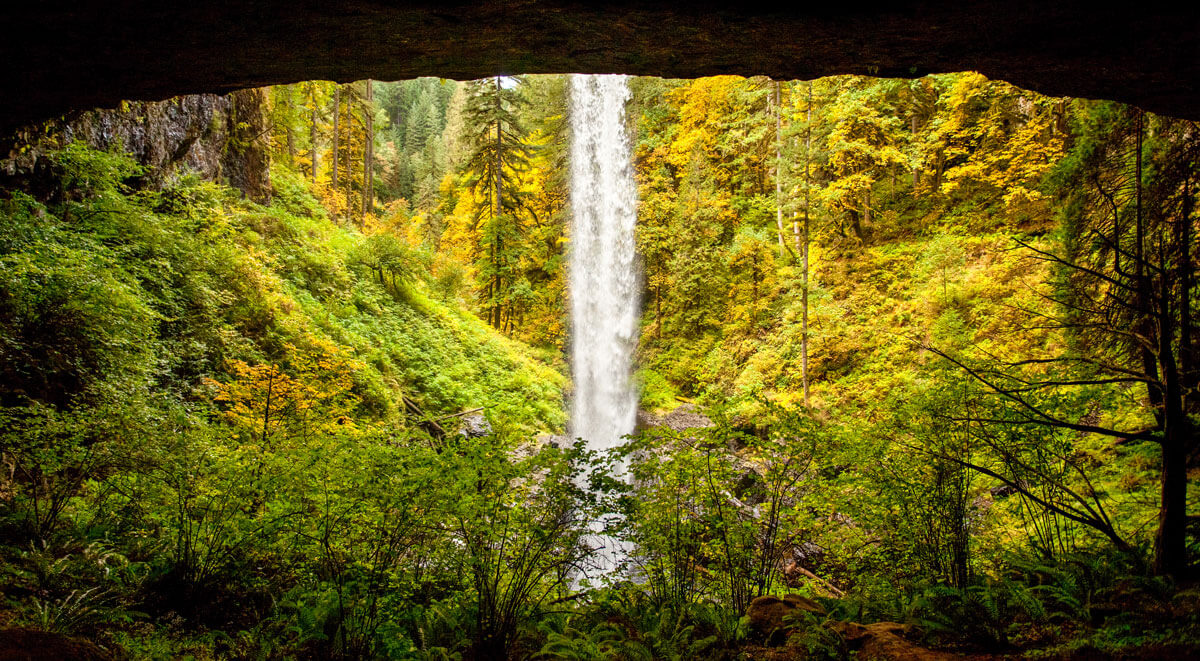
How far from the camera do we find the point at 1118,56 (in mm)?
3273

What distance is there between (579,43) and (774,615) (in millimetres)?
4614

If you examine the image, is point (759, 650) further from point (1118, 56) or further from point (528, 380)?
point (528, 380)

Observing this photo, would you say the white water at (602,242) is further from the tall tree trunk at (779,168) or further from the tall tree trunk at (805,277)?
the tall tree trunk at (805,277)

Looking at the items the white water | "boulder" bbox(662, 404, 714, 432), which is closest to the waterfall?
the white water

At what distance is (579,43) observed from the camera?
11.8 feet

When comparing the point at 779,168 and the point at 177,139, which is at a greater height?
the point at 779,168

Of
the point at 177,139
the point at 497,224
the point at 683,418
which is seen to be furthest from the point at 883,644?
the point at 497,224

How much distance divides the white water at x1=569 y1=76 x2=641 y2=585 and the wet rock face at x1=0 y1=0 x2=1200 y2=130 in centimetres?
1606

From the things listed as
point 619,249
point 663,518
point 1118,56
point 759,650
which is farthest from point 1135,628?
point 619,249

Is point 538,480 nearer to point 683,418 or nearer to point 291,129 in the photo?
point 683,418

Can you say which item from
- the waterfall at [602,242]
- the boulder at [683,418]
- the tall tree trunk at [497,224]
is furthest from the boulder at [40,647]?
the tall tree trunk at [497,224]

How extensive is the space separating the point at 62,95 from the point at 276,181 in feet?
46.1

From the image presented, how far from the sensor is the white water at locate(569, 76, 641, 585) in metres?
20.3

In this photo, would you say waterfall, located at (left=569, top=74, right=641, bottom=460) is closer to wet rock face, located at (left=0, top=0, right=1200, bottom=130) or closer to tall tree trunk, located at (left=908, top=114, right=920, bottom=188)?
tall tree trunk, located at (left=908, top=114, right=920, bottom=188)
